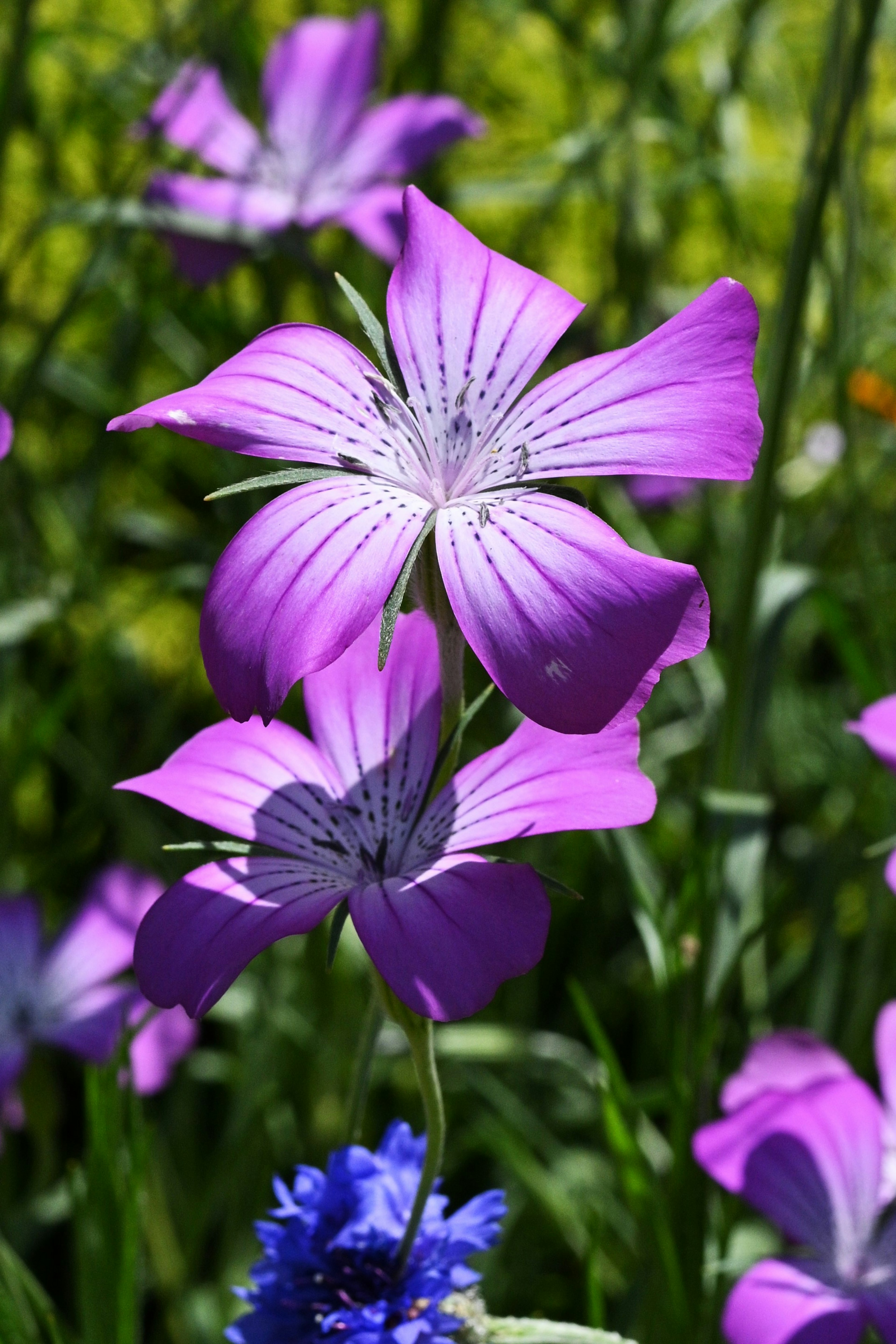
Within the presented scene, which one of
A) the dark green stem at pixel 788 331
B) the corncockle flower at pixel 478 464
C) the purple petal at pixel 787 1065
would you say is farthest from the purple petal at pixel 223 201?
the purple petal at pixel 787 1065

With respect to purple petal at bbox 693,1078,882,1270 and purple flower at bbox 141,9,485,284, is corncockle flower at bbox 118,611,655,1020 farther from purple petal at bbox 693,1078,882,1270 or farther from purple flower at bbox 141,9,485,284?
purple flower at bbox 141,9,485,284

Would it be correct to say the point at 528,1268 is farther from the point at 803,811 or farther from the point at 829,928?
the point at 803,811

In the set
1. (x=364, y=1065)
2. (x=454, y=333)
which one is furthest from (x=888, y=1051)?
(x=454, y=333)

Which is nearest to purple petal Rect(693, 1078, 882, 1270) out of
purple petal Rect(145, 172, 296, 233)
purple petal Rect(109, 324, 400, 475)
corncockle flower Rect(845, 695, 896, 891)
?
corncockle flower Rect(845, 695, 896, 891)

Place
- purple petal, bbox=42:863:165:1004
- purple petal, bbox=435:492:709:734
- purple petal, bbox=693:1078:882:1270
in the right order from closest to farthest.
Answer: purple petal, bbox=435:492:709:734 → purple petal, bbox=693:1078:882:1270 → purple petal, bbox=42:863:165:1004

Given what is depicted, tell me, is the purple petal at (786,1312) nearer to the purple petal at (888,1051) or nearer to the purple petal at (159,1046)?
the purple petal at (888,1051)

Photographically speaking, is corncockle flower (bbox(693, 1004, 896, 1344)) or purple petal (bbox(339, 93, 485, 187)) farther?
purple petal (bbox(339, 93, 485, 187))

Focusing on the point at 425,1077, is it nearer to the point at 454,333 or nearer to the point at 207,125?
the point at 454,333
